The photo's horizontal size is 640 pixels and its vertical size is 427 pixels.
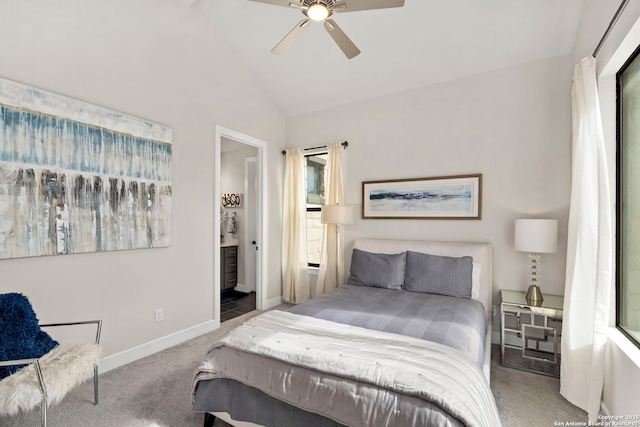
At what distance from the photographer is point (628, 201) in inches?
80.2

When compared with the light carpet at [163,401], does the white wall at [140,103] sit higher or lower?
higher

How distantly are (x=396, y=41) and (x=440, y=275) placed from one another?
245cm

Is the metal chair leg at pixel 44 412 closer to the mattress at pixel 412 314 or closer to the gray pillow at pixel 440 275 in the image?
the mattress at pixel 412 314

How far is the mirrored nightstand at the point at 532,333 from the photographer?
2609 millimetres

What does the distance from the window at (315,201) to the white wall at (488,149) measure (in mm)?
526

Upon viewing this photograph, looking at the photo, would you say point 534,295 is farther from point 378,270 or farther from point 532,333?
point 378,270

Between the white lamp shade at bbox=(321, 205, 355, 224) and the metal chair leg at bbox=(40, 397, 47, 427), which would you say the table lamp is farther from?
the metal chair leg at bbox=(40, 397, 47, 427)

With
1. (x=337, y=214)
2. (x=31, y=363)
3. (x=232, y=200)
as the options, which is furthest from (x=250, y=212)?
(x=31, y=363)

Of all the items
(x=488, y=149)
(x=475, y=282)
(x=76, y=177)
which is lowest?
(x=475, y=282)

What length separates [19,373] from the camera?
5.58 ft

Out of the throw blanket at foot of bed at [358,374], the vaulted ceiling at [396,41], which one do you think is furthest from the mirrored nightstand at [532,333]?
the vaulted ceiling at [396,41]

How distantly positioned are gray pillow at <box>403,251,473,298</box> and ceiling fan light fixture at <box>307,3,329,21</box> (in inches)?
93.3

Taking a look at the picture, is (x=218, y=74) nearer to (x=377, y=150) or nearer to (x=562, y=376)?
(x=377, y=150)

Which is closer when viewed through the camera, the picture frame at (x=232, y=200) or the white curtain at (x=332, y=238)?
the white curtain at (x=332, y=238)
